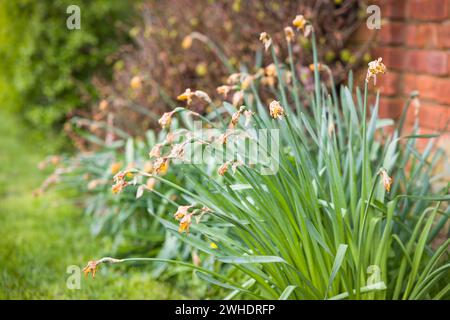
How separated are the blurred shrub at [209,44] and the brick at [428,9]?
1.21ft

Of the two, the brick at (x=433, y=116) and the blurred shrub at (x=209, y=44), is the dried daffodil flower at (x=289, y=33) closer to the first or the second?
the blurred shrub at (x=209, y=44)

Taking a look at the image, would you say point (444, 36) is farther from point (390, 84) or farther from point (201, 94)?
point (201, 94)

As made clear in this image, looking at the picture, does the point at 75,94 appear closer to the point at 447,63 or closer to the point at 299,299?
the point at 447,63

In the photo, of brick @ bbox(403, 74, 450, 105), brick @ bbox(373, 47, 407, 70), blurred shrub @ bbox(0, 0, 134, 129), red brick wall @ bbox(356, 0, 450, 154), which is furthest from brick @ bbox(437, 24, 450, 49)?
blurred shrub @ bbox(0, 0, 134, 129)

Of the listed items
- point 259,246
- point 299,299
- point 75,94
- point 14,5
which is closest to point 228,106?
point 259,246

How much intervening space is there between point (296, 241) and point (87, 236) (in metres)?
2.38

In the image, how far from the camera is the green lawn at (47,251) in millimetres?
3279

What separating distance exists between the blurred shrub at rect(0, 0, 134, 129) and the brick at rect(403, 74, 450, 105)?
3.70m

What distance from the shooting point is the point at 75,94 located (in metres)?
6.72

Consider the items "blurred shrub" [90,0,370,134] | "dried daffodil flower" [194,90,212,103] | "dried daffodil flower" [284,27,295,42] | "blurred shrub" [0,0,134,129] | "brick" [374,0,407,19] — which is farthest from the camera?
"blurred shrub" [0,0,134,129]

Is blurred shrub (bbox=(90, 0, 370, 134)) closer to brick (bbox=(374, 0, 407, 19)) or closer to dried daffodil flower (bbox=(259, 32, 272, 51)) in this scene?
brick (bbox=(374, 0, 407, 19))

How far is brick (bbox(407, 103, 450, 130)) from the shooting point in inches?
133

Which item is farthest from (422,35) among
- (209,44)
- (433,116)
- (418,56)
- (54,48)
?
(54,48)

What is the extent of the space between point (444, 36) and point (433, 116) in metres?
0.46
